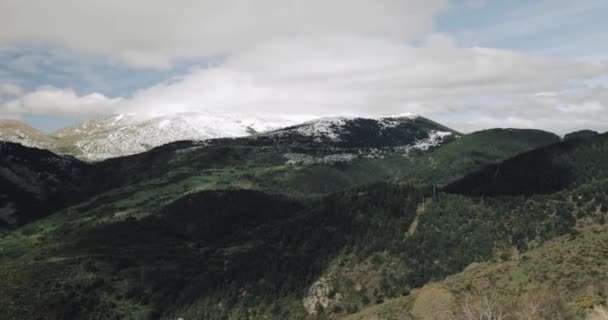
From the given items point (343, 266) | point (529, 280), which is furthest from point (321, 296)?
point (529, 280)

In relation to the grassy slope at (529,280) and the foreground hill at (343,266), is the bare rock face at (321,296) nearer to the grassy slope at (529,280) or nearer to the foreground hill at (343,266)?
the foreground hill at (343,266)

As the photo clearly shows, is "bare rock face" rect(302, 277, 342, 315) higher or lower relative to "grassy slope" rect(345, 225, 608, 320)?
lower

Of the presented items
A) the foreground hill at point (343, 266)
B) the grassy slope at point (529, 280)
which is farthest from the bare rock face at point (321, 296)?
the grassy slope at point (529, 280)

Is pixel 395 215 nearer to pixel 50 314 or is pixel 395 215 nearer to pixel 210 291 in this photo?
pixel 210 291

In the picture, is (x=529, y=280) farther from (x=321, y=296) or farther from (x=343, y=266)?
(x=343, y=266)

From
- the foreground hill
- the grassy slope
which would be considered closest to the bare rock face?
the foreground hill

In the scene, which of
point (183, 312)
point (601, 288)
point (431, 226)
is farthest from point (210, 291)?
point (601, 288)

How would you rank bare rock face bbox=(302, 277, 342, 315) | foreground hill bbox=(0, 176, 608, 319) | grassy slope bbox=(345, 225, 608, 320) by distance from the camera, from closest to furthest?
grassy slope bbox=(345, 225, 608, 320) → foreground hill bbox=(0, 176, 608, 319) → bare rock face bbox=(302, 277, 342, 315)

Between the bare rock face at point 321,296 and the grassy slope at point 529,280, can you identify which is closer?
the grassy slope at point 529,280

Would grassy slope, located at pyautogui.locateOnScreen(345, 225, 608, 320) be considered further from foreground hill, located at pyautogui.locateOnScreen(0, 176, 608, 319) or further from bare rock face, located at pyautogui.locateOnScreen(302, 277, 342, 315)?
bare rock face, located at pyautogui.locateOnScreen(302, 277, 342, 315)

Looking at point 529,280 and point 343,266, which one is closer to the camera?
point 529,280

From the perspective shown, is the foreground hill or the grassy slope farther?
the foreground hill
